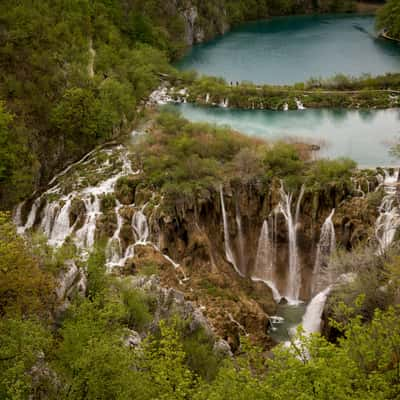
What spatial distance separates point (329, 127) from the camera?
4456cm

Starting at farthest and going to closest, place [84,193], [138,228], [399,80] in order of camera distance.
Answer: [399,80]
[84,193]
[138,228]

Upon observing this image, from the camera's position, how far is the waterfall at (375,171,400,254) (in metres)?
27.7

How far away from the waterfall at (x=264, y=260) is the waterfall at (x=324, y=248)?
8.34ft

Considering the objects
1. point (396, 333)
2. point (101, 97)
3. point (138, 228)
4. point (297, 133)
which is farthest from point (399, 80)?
point (396, 333)

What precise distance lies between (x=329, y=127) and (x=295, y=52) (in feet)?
99.4

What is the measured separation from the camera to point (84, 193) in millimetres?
31984

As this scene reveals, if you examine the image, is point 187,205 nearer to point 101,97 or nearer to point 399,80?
point 101,97

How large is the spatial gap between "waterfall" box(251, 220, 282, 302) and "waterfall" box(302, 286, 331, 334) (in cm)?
363

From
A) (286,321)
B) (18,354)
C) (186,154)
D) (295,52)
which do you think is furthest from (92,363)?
(295,52)

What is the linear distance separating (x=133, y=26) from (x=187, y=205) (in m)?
42.6

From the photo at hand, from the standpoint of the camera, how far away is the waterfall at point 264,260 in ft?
102

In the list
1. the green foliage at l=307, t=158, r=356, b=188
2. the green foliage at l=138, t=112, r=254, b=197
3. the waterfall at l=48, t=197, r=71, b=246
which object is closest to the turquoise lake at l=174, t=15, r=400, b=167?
the green foliage at l=307, t=158, r=356, b=188

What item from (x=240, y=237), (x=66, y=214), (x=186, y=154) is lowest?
(x=240, y=237)

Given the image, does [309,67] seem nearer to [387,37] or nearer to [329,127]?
[387,37]
